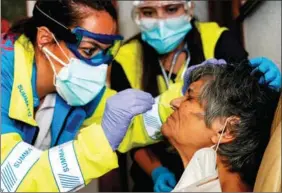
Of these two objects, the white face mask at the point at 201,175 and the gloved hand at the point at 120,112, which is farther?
the gloved hand at the point at 120,112

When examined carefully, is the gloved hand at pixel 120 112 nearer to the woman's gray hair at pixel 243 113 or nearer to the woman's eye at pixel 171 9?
the woman's gray hair at pixel 243 113

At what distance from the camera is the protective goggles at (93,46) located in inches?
46.3

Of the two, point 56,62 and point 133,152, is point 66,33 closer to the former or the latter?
point 56,62

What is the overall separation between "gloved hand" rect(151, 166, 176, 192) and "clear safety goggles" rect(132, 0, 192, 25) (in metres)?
0.52

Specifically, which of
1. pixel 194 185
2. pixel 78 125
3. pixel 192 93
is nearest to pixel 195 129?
pixel 192 93

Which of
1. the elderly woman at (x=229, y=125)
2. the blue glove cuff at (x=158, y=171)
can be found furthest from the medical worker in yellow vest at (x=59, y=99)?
the blue glove cuff at (x=158, y=171)

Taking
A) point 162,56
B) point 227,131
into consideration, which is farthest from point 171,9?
point 227,131

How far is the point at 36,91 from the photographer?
50.9 inches

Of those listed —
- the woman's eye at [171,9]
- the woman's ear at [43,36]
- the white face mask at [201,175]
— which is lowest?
the white face mask at [201,175]

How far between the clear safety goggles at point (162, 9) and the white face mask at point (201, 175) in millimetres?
607

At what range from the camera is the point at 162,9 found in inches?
62.2

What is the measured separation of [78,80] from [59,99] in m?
0.11

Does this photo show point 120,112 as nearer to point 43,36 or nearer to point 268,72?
→ point 43,36

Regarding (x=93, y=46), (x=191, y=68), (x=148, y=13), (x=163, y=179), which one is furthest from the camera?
(x=148, y=13)
